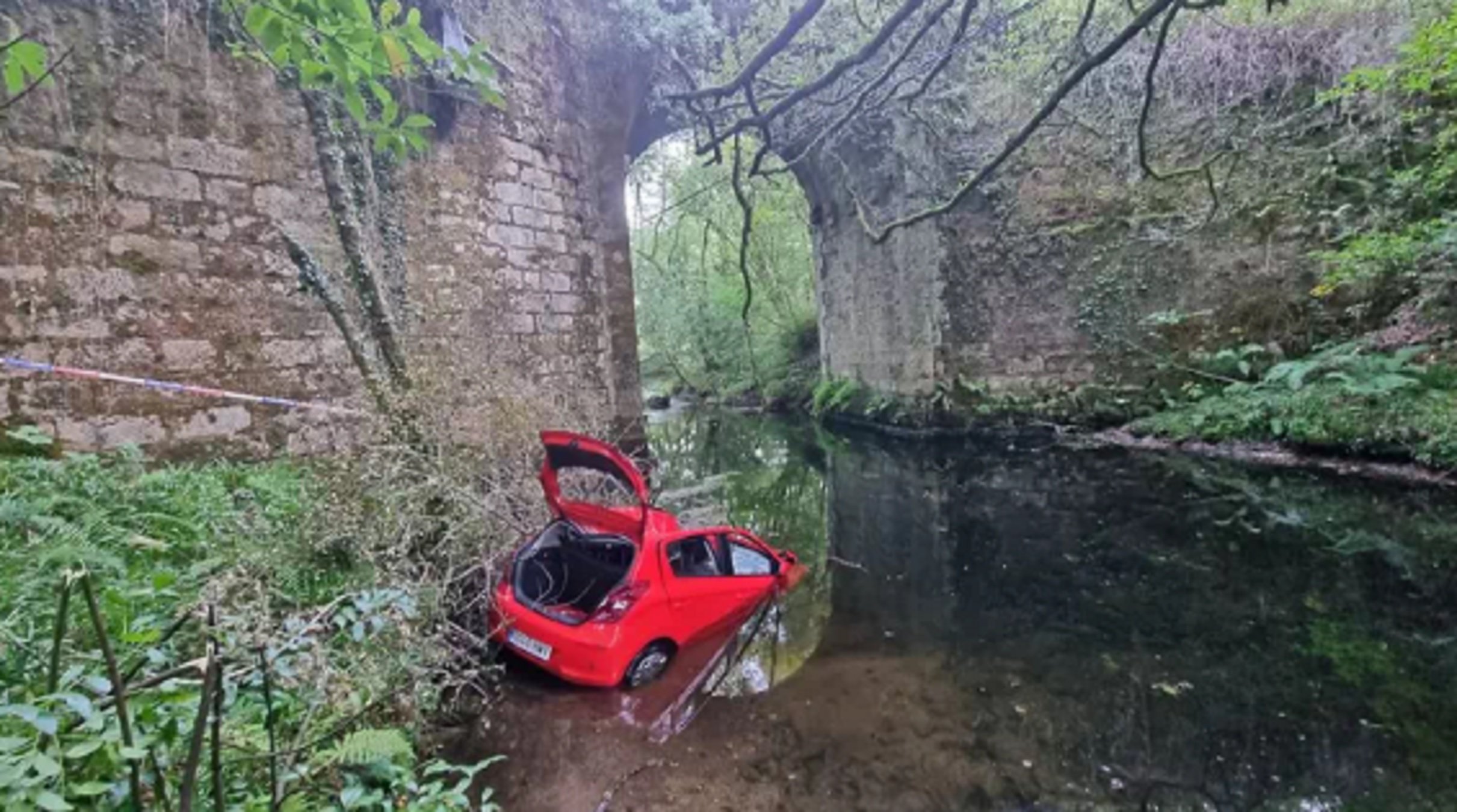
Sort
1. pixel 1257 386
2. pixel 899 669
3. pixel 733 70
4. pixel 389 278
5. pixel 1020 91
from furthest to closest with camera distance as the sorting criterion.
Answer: pixel 1020 91
pixel 1257 386
pixel 733 70
pixel 389 278
pixel 899 669

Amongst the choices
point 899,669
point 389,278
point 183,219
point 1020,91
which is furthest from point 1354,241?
point 183,219

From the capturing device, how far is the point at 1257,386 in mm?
9500

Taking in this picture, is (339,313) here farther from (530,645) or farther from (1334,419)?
(1334,419)

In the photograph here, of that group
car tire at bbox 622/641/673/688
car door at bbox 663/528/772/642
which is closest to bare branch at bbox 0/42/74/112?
car door at bbox 663/528/772/642

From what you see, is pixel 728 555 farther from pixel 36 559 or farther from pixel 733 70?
pixel 733 70

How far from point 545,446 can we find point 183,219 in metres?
3.28

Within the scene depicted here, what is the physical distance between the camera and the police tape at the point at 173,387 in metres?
4.35

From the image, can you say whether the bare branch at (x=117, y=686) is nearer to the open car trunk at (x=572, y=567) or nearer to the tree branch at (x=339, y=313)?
the open car trunk at (x=572, y=567)

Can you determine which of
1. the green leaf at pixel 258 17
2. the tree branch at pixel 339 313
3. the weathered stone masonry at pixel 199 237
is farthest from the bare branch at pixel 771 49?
the weathered stone masonry at pixel 199 237

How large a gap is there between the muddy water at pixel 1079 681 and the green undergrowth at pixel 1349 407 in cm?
70

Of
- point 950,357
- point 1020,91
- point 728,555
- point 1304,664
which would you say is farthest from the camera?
point 950,357

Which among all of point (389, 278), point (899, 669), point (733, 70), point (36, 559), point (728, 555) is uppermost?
point (733, 70)

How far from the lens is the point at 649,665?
423cm

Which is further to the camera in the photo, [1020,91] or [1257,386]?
[1020,91]
